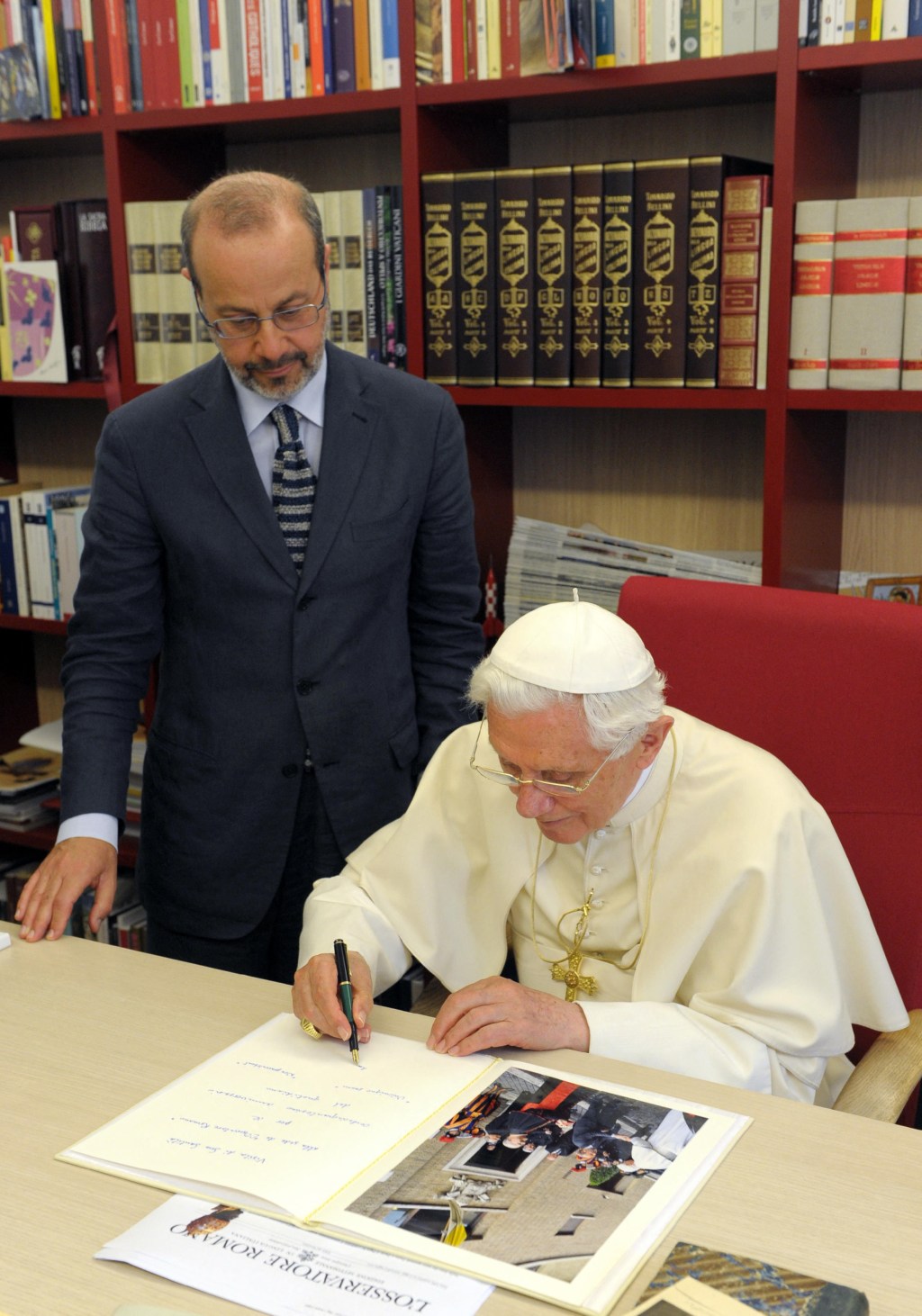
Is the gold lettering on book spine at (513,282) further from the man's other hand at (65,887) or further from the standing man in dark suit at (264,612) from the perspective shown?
the man's other hand at (65,887)

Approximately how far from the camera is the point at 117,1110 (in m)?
1.28

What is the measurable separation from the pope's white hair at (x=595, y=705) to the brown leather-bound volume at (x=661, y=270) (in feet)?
3.40

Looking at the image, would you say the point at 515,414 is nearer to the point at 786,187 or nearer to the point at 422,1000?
the point at 786,187

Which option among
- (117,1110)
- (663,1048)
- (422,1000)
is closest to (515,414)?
(422,1000)

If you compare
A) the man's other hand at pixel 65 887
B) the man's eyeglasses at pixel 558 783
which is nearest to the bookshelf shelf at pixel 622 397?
the man's eyeglasses at pixel 558 783

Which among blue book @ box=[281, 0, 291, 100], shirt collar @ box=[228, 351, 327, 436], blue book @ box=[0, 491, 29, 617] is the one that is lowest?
blue book @ box=[0, 491, 29, 617]

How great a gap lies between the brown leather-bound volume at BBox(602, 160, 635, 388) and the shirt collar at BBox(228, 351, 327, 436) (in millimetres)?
618

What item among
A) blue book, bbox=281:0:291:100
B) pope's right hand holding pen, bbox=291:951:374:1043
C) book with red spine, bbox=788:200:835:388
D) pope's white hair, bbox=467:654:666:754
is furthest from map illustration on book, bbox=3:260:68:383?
pope's right hand holding pen, bbox=291:951:374:1043

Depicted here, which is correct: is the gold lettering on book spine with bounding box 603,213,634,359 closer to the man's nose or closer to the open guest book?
the man's nose

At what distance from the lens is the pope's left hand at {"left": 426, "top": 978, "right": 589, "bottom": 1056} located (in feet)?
4.45

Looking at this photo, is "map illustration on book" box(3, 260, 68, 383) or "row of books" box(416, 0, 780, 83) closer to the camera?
"row of books" box(416, 0, 780, 83)

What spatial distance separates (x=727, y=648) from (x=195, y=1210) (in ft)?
3.34

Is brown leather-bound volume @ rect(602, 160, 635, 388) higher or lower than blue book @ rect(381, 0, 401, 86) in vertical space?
lower

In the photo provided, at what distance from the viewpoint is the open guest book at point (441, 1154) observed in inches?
41.8
